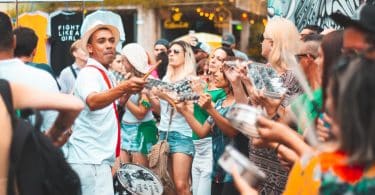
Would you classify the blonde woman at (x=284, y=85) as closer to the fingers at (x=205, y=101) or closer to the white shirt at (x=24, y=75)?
the fingers at (x=205, y=101)

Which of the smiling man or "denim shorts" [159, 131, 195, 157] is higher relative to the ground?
the smiling man

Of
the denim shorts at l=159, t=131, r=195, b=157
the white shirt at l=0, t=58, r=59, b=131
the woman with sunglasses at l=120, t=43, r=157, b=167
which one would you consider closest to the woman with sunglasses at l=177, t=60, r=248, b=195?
the denim shorts at l=159, t=131, r=195, b=157

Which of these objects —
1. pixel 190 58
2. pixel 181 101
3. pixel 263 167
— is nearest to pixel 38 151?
pixel 263 167

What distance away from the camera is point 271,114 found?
542cm

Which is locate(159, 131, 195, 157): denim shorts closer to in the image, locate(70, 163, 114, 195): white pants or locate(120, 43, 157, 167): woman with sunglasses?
locate(120, 43, 157, 167): woman with sunglasses

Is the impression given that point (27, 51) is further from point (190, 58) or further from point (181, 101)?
point (190, 58)

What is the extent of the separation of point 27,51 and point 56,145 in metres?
2.91

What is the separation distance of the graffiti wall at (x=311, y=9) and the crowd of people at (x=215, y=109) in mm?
307

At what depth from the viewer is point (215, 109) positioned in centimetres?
726

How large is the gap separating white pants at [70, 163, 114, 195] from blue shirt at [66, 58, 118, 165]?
49mm

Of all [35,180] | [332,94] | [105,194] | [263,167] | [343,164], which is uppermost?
[332,94]

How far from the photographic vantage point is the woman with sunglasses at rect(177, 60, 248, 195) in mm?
6914

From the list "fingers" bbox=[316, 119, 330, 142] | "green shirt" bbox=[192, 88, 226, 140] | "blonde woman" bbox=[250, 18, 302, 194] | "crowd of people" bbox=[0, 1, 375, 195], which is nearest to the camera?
"crowd of people" bbox=[0, 1, 375, 195]

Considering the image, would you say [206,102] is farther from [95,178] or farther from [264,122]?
[264,122]
